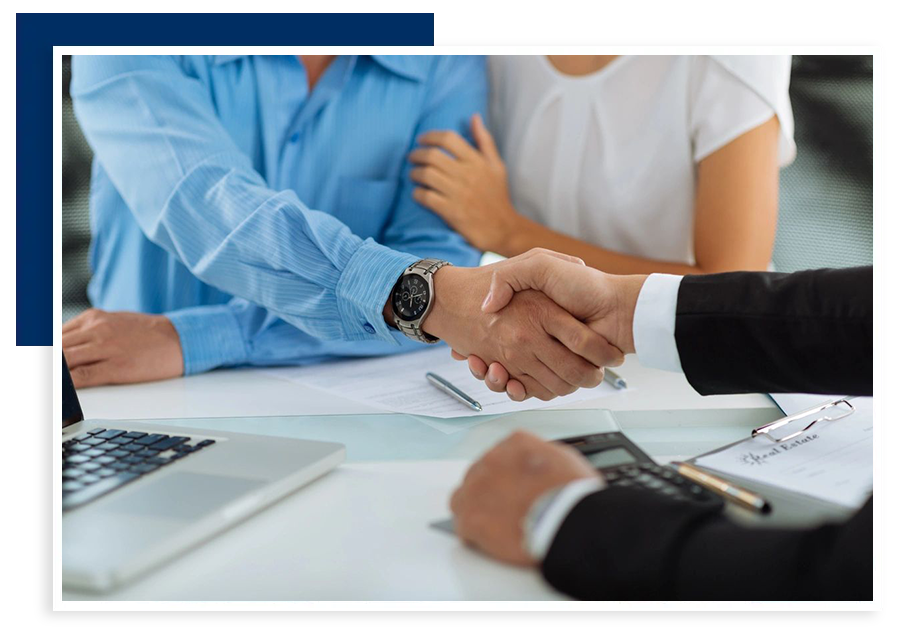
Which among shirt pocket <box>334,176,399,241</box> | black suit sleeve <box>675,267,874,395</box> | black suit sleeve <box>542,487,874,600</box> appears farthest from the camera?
shirt pocket <box>334,176,399,241</box>

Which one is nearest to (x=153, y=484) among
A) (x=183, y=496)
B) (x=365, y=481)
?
(x=183, y=496)

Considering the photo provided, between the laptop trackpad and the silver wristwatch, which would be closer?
the laptop trackpad

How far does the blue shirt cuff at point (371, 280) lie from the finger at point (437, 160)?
0.13m

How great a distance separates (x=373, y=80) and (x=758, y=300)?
459mm

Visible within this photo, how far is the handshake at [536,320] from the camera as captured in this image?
2.55ft

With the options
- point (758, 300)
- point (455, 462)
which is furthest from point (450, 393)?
point (758, 300)

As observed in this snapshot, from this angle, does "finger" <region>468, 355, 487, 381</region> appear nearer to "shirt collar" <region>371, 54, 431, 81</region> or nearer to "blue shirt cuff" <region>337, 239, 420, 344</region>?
"blue shirt cuff" <region>337, 239, 420, 344</region>

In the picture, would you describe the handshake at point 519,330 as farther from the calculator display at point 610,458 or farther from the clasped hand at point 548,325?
the calculator display at point 610,458

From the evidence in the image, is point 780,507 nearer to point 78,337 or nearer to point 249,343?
point 249,343

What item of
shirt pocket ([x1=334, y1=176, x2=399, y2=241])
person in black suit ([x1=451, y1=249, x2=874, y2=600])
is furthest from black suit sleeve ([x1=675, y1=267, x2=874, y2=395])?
shirt pocket ([x1=334, y1=176, x2=399, y2=241])

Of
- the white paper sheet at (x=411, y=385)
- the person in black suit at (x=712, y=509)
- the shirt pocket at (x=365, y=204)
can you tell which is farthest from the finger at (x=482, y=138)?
the person in black suit at (x=712, y=509)

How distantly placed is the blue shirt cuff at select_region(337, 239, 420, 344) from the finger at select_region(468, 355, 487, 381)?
0.30ft

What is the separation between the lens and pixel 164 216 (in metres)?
0.87

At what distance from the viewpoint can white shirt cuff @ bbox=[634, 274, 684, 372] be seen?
2.32 ft
